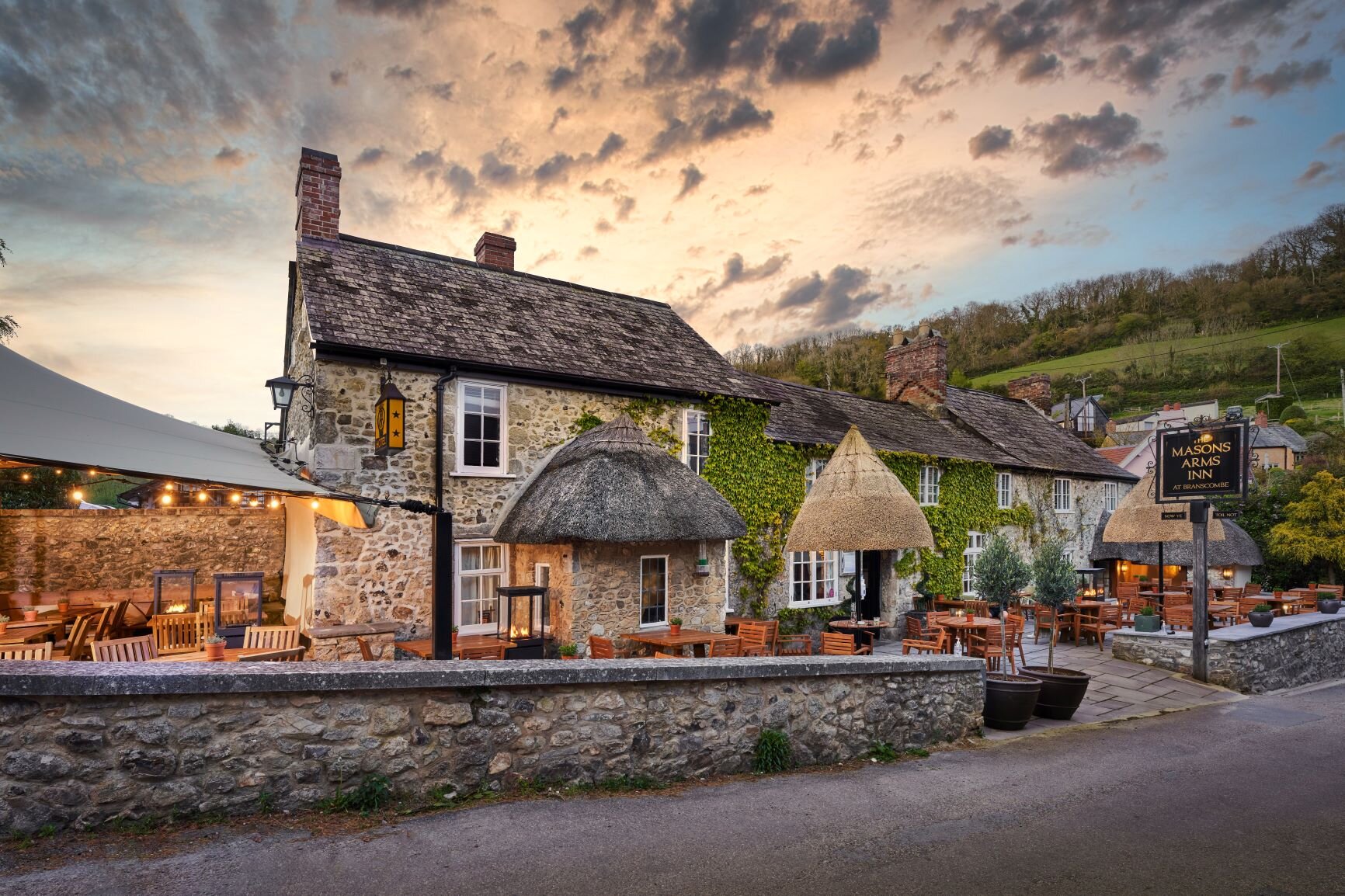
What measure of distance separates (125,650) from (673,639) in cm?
702

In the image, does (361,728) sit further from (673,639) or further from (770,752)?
(673,639)

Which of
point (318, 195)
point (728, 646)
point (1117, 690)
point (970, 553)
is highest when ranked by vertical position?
point (318, 195)

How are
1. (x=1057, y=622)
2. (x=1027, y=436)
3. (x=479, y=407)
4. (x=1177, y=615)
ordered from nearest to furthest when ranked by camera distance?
(x=479, y=407) → (x=1177, y=615) → (x=1057, y=622) → (x=1027, y=436)

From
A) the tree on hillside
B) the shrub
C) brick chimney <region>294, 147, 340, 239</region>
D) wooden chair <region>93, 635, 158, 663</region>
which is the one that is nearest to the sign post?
the shrub

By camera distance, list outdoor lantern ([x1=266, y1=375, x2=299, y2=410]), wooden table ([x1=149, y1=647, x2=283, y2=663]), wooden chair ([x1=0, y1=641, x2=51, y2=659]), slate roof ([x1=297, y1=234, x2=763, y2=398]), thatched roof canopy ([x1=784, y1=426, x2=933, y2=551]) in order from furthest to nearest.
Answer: slate roof ([x1=297, y1=234, x2=763, y2=398]) < outdoor lantern ([x1=266, y1=375, x2=299, y2=410]) < thatched roof canopy ([x1=784, y1=426, x2=933, y2=551]) < wooden table ([x1=149, y1=647, x2=283, y2=663]) < wooden chair ([x1=0, y1=641, x2=51, y2=659])

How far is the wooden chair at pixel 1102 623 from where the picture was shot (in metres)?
15.9

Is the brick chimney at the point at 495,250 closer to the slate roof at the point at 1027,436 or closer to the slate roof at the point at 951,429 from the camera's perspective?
the slate roof at the point at 951,429

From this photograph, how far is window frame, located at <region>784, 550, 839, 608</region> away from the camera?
17.3m

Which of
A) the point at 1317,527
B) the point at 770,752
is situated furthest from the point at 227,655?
the point at 1317,527

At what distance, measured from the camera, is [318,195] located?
13672mm

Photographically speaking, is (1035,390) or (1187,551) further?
(1035,390)

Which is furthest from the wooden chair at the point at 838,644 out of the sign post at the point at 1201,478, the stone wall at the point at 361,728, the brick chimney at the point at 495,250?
the brick chimney at the point at 495,250

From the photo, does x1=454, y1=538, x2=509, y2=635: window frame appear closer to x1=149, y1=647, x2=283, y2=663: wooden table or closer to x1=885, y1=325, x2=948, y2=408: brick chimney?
x1=149, y1=647, x2=283, y2=663: wooden table

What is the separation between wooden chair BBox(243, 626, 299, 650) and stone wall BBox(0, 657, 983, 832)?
541cm
